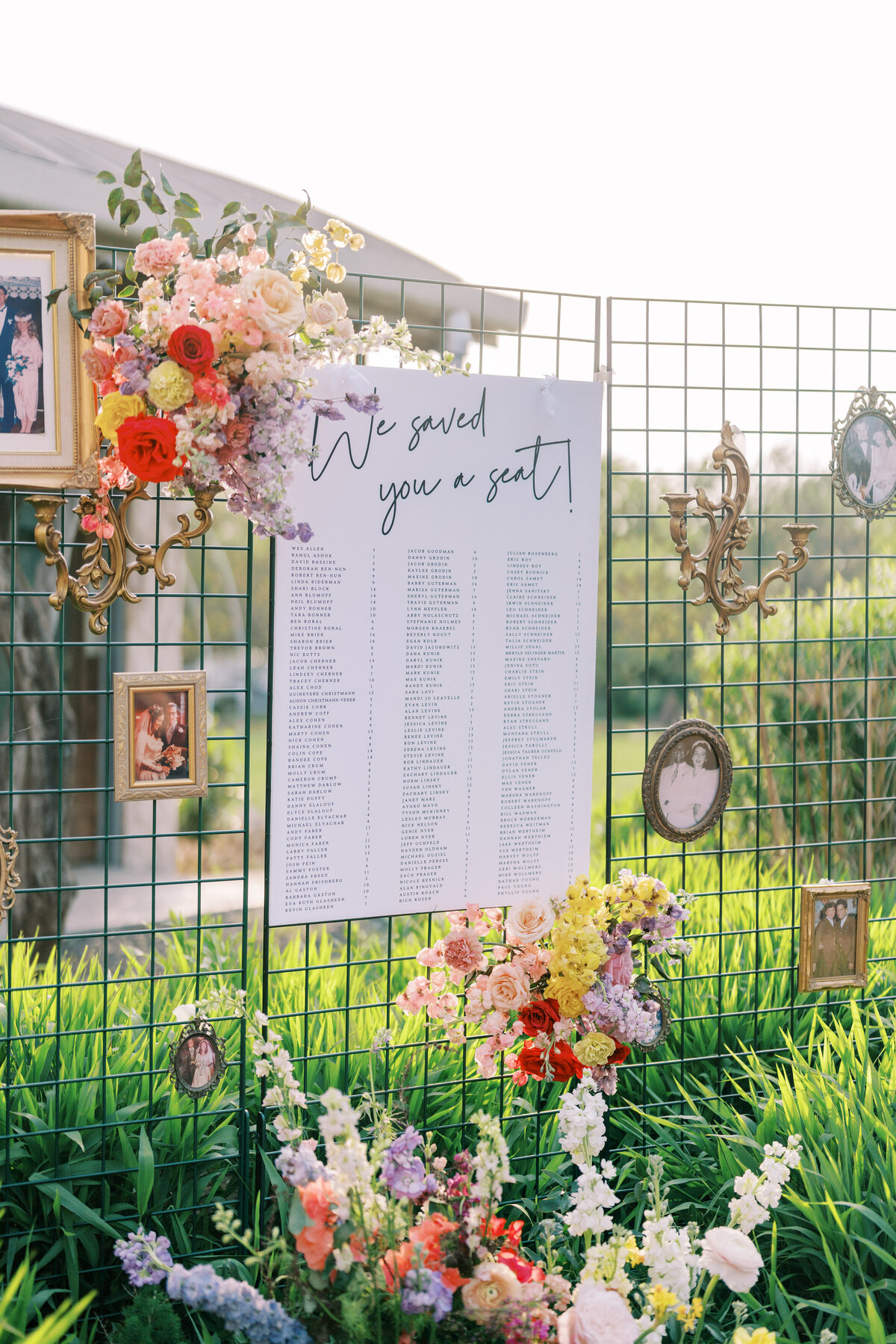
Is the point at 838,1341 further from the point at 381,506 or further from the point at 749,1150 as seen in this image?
the point at 381,506

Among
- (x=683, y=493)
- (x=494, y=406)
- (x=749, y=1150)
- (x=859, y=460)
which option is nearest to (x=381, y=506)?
(x=494, y=406)

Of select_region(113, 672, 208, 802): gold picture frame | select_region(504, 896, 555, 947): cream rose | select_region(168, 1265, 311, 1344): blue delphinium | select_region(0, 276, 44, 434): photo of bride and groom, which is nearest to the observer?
select_region(168, 1265, 311, 1344): blue delphinium

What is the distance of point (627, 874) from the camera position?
2.53m

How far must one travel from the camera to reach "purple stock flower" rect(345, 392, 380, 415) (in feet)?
7.22

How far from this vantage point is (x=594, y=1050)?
7.84 feet

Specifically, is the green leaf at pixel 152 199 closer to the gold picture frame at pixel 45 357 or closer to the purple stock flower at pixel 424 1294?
the gold picture frame at pixel 45 357

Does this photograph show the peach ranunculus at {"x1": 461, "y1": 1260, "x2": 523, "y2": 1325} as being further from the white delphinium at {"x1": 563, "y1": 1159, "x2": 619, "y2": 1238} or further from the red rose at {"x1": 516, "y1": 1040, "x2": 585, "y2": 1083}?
the red rose at {"x1": 516, "y1": 1040, "x2": 585, "y2": 1083}

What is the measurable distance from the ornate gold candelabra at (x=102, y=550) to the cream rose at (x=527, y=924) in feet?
3.85

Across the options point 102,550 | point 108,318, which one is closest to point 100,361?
point 108,318

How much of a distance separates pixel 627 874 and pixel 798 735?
2.90m

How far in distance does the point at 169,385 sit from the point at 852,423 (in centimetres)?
195

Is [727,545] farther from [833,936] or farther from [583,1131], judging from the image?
[583,1131]

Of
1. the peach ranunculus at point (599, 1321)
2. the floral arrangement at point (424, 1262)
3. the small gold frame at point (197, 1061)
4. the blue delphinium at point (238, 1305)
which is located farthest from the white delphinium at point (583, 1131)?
the small gold frame at point (197, 1061)

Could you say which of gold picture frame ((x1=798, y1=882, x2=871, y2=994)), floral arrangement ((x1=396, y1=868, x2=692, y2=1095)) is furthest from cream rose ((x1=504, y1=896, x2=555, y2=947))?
gold picture frame ((x1=798, y1=882, x2=871, y2=994))
